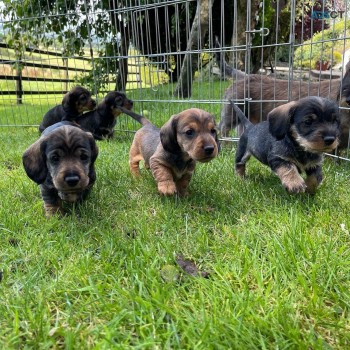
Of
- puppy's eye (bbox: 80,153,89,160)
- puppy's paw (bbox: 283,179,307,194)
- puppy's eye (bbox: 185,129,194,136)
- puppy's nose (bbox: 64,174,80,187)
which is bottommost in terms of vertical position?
puppy's paw (bbox: 283,179,307,194)

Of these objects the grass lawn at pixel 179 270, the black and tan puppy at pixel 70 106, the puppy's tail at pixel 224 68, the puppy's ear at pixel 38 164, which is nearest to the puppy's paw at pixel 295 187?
the grass lawn at pixel 179 270

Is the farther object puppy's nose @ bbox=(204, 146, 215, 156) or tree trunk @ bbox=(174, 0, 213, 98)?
tree trunk @ bbox=(174, 0, 213, 98)

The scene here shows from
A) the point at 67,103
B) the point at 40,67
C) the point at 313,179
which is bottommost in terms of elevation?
the point at 313,179

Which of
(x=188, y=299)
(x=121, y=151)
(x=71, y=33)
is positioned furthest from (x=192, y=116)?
(x=71, y=33)

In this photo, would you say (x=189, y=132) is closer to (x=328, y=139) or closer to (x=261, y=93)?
(x=328, y=139)

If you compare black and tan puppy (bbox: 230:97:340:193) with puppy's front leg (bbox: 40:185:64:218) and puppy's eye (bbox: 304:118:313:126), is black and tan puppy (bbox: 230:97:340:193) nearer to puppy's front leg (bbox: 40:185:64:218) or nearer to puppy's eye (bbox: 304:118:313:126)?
puppy's eye (bbox: 304:118:313:126)

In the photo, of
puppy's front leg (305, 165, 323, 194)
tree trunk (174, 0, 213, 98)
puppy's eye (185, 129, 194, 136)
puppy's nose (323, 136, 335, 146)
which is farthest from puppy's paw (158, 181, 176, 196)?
tree trunk (174, 0, 213, 98)

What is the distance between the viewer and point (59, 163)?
9.63 feet

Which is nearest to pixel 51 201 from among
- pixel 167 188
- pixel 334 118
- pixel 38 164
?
pixel 38 164

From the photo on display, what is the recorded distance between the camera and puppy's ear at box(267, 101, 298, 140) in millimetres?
3178

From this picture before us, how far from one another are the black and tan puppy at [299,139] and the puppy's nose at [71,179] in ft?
5.21

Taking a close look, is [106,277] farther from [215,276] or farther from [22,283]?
[215,276]

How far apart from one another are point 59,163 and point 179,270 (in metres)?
1.31

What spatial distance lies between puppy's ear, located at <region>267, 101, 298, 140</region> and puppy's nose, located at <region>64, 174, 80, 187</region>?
1.59 meters
